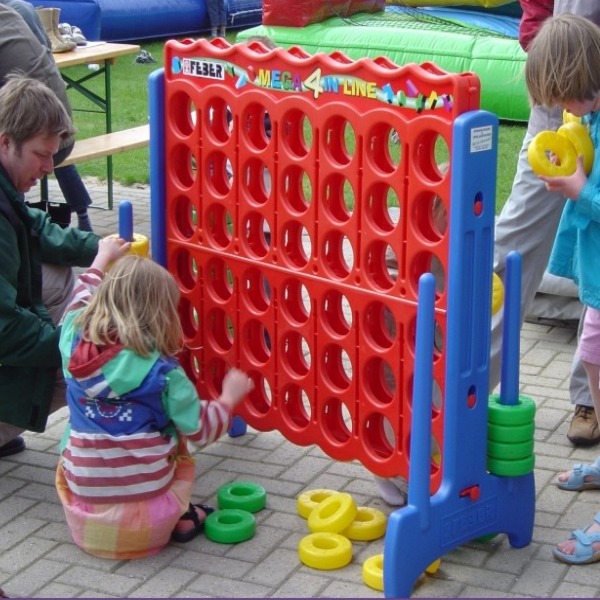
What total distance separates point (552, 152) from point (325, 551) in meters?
1.40

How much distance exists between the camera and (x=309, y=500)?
3945mm

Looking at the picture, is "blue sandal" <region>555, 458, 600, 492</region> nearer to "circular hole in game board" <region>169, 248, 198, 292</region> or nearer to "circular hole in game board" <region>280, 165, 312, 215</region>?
"circular hole in game board" <region>280, 165, 312, 215</region>

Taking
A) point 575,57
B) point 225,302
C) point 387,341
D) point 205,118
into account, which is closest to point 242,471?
point 225,302

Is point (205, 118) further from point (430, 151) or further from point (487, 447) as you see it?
point (487, 447)

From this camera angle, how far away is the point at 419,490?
329 centimetres

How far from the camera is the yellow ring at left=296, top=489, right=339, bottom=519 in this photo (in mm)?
3904

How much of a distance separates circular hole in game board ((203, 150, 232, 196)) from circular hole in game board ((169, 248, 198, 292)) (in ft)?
1.03

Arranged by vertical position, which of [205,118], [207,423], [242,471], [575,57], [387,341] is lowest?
[242,471]

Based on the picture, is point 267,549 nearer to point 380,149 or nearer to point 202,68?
point 380,149

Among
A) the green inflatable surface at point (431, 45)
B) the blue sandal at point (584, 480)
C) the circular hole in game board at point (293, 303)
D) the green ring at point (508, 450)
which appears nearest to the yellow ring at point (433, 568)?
the green ring at point (508, 450)

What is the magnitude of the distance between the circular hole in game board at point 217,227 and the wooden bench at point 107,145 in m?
2.79

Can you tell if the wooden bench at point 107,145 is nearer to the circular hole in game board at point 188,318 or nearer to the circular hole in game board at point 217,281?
the circular hole in game board at point 188,318

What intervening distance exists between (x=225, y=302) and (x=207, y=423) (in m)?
0.61

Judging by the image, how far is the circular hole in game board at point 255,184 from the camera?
13.0 ft
